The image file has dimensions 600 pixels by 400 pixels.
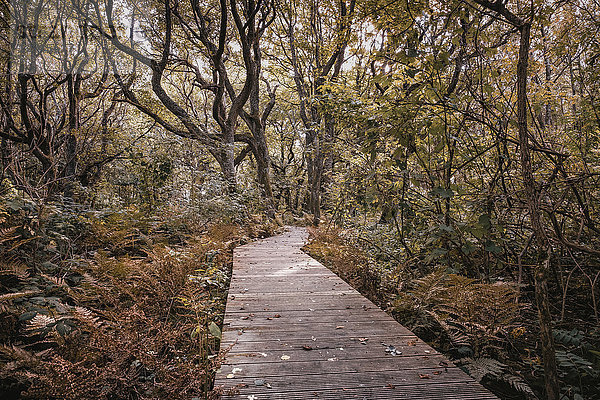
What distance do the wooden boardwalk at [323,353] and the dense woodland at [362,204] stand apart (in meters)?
0.28

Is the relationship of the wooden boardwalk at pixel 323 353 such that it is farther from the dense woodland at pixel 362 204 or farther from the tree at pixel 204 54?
the tree at pixel 204 54

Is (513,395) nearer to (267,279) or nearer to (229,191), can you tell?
(267,279)

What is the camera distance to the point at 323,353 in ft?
8.41

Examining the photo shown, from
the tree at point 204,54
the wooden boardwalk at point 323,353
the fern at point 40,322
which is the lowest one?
the wooden boardwalk at point 323,353

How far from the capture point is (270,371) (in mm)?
2285

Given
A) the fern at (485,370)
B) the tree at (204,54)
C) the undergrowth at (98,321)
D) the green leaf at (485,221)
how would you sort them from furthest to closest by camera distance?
the tree at (204,54), the green leaf at (485,221), the fern at (485,370), the undergrowth at (98,321)

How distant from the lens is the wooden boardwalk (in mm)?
2059

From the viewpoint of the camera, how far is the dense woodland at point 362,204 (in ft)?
8.20

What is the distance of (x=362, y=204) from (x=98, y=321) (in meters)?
4.52

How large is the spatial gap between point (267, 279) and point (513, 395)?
3.22 metres

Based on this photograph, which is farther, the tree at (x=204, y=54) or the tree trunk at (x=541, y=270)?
the tree at (x=204, y=54)

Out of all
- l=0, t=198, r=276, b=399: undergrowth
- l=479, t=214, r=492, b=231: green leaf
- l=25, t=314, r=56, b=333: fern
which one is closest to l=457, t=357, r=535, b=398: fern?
l=479, t=214, r=492, b=231: green leaf

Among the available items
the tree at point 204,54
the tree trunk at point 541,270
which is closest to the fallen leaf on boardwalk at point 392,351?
the tree trunk at point 541,270

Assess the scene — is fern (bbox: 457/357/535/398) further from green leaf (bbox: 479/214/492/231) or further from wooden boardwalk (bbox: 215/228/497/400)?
green leaf (bbox: 479/214/492/231)
